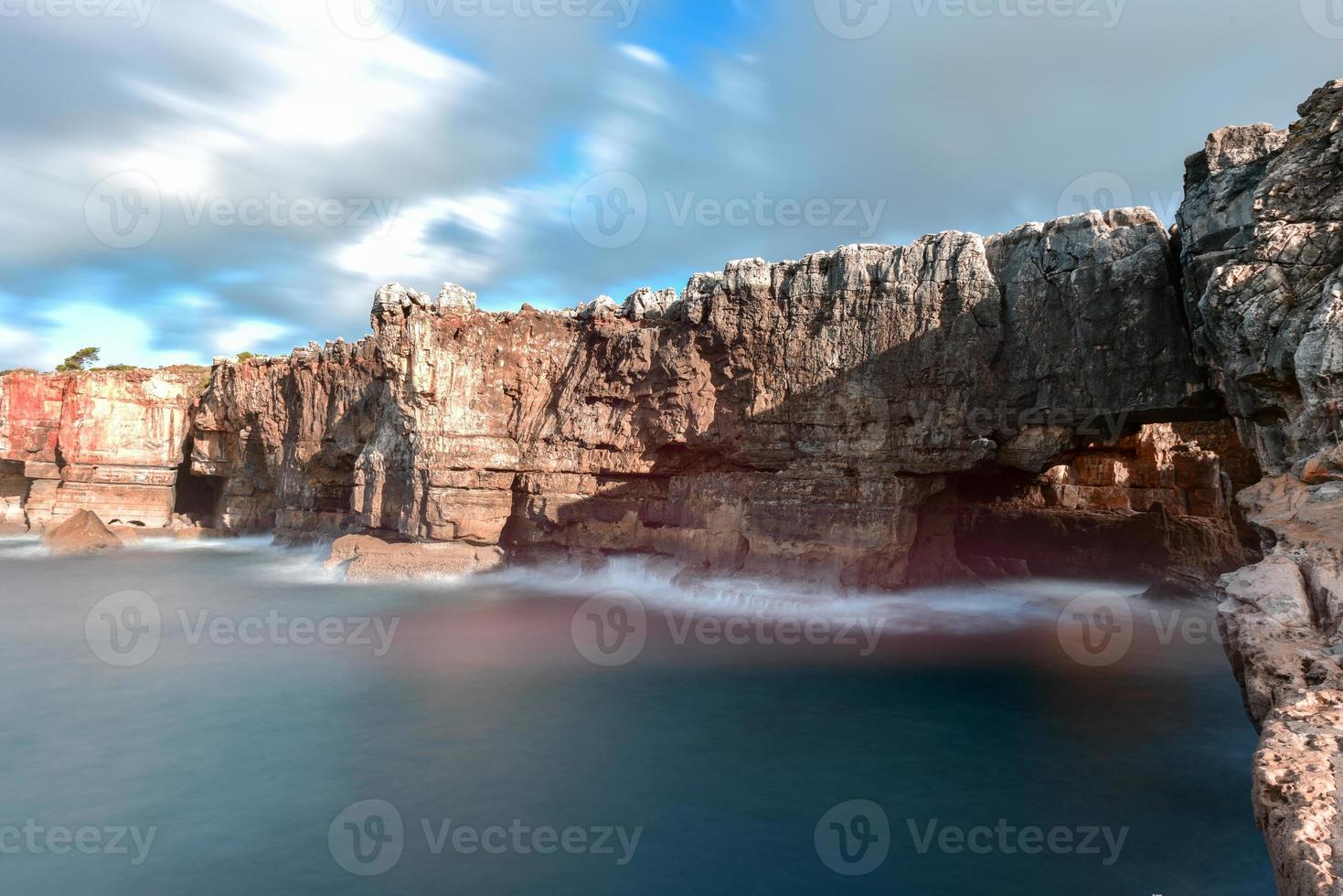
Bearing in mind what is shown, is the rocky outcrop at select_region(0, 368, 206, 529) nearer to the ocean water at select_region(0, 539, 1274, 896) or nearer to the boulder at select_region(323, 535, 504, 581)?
the boulder at select_region(323, 535, 504, 581)

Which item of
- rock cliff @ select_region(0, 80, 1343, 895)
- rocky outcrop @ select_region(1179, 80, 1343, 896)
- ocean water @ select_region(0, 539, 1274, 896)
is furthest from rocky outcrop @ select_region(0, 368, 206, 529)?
rocky outcrop @ select_region(1179, 80, 1343, 896)

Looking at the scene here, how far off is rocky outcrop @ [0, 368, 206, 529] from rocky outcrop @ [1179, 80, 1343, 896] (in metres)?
42.0

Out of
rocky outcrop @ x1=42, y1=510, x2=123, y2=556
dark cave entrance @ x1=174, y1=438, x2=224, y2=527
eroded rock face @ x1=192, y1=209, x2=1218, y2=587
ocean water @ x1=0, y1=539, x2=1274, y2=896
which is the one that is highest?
eroded rock face @ x1=192, y1=209, x2=1218, y2=587

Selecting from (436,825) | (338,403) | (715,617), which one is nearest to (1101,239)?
(715,617)

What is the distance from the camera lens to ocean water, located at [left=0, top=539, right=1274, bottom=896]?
772 cm

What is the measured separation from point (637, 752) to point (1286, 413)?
34.1 ft

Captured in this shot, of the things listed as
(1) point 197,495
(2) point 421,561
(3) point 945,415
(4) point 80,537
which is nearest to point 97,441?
(4) point 80,537

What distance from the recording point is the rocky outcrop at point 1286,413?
4488 mm

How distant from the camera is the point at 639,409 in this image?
22.5 metres

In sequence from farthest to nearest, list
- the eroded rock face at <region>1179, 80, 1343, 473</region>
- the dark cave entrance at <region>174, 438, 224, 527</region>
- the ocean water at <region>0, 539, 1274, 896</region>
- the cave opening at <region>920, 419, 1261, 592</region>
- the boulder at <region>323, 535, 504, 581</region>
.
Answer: the dark cave entrance at <region>174, 438, 224, 527</region>
the boulder at <region>323, 535, 504, 581</region>
the cave opening at <region>920, 419, 1261, 592</region>
the eroded rock face at <region>1179, 80, 1343, 473</region>
the ocean water at <region>0, 539, 1274, 896</region>

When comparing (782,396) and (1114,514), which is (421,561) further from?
(1114,514)

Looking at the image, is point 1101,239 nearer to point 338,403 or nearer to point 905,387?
point 905,387

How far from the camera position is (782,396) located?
1964cm

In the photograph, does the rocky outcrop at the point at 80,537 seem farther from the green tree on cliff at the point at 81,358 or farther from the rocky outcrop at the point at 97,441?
the green tree on cliff at the point at 81,358
